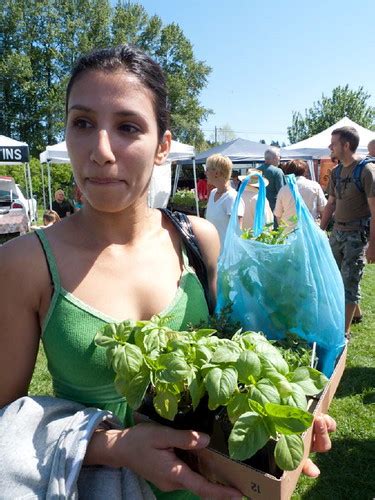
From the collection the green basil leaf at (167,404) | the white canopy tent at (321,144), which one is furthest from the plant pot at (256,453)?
the white canopy tent at (321,144)

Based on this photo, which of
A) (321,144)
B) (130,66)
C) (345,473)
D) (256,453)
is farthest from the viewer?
(321,144)

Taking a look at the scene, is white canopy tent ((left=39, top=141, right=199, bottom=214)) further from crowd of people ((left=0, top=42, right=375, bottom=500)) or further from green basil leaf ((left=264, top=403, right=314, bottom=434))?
green basil leaf ((left=264, top=403, right=314, bottom=434))

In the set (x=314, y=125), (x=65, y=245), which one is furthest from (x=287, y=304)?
(x=314, y=125)

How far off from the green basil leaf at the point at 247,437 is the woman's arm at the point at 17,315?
542mm

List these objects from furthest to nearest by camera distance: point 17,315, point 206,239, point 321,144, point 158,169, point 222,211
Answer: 1. point 158,169
2. point 321,144
3. point 222,211
4. point 206,239
5. point 17,315

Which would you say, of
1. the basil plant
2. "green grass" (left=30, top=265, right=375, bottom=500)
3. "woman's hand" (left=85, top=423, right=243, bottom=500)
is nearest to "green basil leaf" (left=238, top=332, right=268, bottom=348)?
the basil plant

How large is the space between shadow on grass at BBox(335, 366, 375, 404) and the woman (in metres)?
2.96

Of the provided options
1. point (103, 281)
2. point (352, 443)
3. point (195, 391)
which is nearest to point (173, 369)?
point (195, 391)

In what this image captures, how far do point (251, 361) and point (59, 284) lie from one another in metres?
0.51

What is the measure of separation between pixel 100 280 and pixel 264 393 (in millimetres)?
524

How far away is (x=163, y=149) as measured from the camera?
4.09ft

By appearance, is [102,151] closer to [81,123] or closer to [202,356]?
[81,123]

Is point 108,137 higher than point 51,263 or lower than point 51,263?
higher

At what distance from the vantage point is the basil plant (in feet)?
2.52
